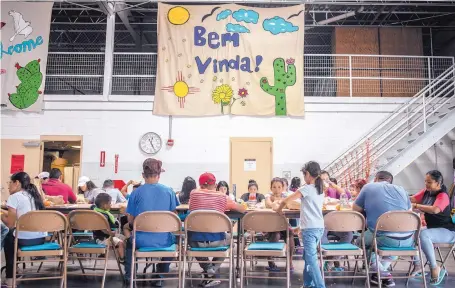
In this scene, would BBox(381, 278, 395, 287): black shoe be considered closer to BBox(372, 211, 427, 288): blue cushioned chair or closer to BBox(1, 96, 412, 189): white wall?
BBox(372, 211, 427, 288): blue cushioned chair

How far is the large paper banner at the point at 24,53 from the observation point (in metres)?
9.62

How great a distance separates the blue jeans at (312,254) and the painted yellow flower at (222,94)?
580 cm

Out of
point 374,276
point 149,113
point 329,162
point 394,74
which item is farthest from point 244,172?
point 374,276

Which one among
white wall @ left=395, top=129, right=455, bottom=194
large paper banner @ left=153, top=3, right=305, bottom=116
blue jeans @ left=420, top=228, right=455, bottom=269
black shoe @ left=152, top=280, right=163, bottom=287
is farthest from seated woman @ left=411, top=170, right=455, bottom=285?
white wall @ left=395, top=129, right=455, bottom=194

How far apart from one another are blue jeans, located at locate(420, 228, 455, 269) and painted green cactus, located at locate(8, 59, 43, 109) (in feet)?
27.3

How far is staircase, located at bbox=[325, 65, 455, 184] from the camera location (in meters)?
8.38

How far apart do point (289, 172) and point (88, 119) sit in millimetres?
4738

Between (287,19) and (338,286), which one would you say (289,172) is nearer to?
(287,19)

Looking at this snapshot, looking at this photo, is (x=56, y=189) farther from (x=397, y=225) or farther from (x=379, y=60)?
(x=379, y=60)

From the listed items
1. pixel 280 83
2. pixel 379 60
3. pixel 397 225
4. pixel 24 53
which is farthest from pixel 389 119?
pixel 24 53

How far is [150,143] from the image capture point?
386 inches

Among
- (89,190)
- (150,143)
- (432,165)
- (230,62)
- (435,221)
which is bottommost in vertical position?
(435,221)

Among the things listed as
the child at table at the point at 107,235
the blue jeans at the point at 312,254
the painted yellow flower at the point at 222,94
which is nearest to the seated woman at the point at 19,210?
the child at table at the point at 107,235

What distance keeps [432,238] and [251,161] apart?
210 inches
